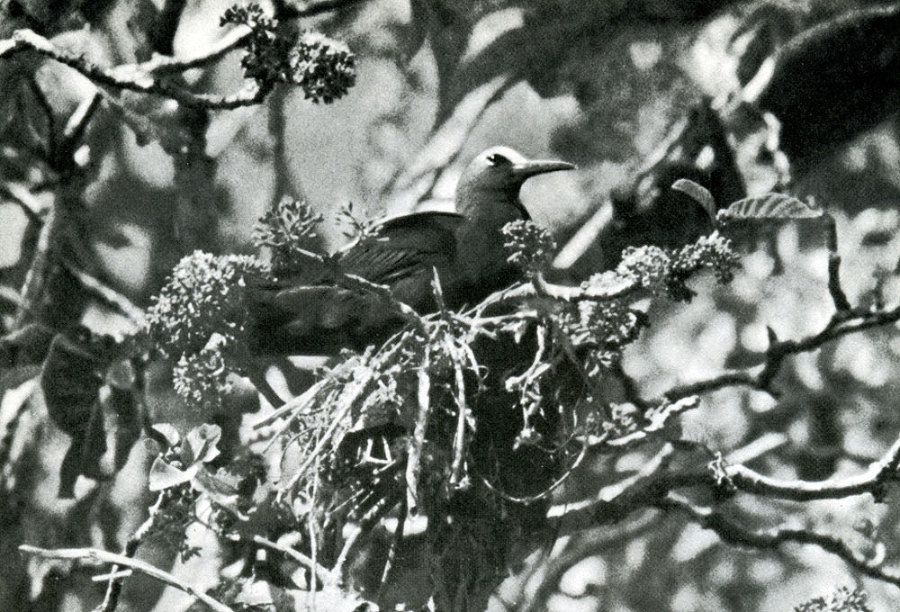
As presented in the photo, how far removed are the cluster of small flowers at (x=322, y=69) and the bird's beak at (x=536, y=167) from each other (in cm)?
22

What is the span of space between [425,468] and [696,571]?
316 millimetres

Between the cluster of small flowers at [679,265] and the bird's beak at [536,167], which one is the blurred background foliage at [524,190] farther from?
A: the cluster of small flowers at [679,265]

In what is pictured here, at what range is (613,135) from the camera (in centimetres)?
160

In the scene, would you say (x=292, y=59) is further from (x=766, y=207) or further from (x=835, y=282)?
(x=835, y=282)

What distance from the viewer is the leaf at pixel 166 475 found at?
139 centimetres

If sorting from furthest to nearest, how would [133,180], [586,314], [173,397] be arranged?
1. [133,180]
2. [173,397]
3. [586,314]

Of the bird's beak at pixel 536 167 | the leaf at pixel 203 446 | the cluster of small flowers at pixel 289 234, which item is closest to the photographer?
the cluster of small flowers at pixel 289 234

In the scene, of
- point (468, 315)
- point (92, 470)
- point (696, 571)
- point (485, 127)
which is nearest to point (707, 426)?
point (696, 571)

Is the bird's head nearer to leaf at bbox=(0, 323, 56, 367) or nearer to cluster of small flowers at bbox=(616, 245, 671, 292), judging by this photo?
cluster of small flowers at bbox=(616, 245, 671, 292)

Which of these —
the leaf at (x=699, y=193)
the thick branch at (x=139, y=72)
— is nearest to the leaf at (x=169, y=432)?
the thick branch at (x=139, y=72)

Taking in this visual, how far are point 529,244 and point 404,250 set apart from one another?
176 millimetres

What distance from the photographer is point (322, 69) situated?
1.43m

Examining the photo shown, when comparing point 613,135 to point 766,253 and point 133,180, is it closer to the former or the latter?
point 766,253

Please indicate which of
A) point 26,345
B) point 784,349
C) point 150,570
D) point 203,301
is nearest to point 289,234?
point 203,301
